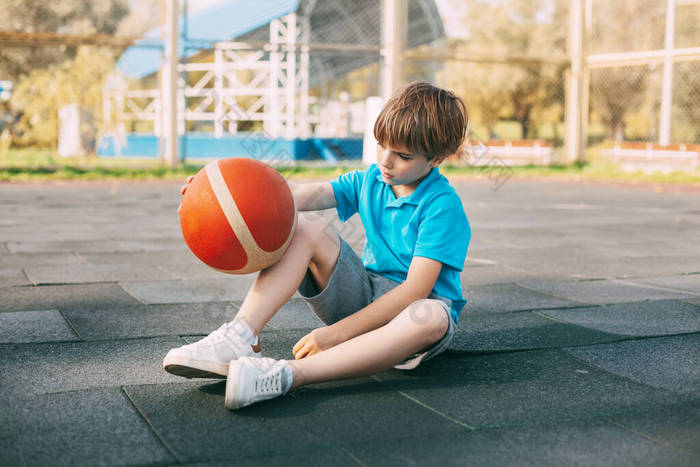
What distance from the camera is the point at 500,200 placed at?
Answer: 9727mm

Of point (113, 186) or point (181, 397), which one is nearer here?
point (181, 397)

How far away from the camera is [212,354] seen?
8.05ft

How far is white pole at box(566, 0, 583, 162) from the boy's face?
12365 millimetres

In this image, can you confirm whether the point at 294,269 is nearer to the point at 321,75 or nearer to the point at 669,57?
the point at 669,57

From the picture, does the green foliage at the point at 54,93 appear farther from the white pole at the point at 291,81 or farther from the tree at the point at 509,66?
the tree at the point at 509,66

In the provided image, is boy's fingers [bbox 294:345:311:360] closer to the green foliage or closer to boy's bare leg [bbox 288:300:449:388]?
boy's bare leg [bbox 288:300:449:388]

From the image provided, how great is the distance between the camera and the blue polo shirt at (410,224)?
2.63 meters

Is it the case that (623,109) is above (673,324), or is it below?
above

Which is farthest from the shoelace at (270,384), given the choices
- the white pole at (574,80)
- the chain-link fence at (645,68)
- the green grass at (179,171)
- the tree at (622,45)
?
the tree at (622,45)

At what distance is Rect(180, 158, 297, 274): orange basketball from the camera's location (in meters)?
2.55

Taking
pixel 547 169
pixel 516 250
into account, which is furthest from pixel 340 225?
pixel 547 169

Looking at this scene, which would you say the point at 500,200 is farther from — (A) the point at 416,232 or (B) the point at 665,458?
(B) the point at 665,458

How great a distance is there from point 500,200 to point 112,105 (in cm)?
857

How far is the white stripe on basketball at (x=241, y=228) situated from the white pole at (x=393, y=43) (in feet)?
33.8
